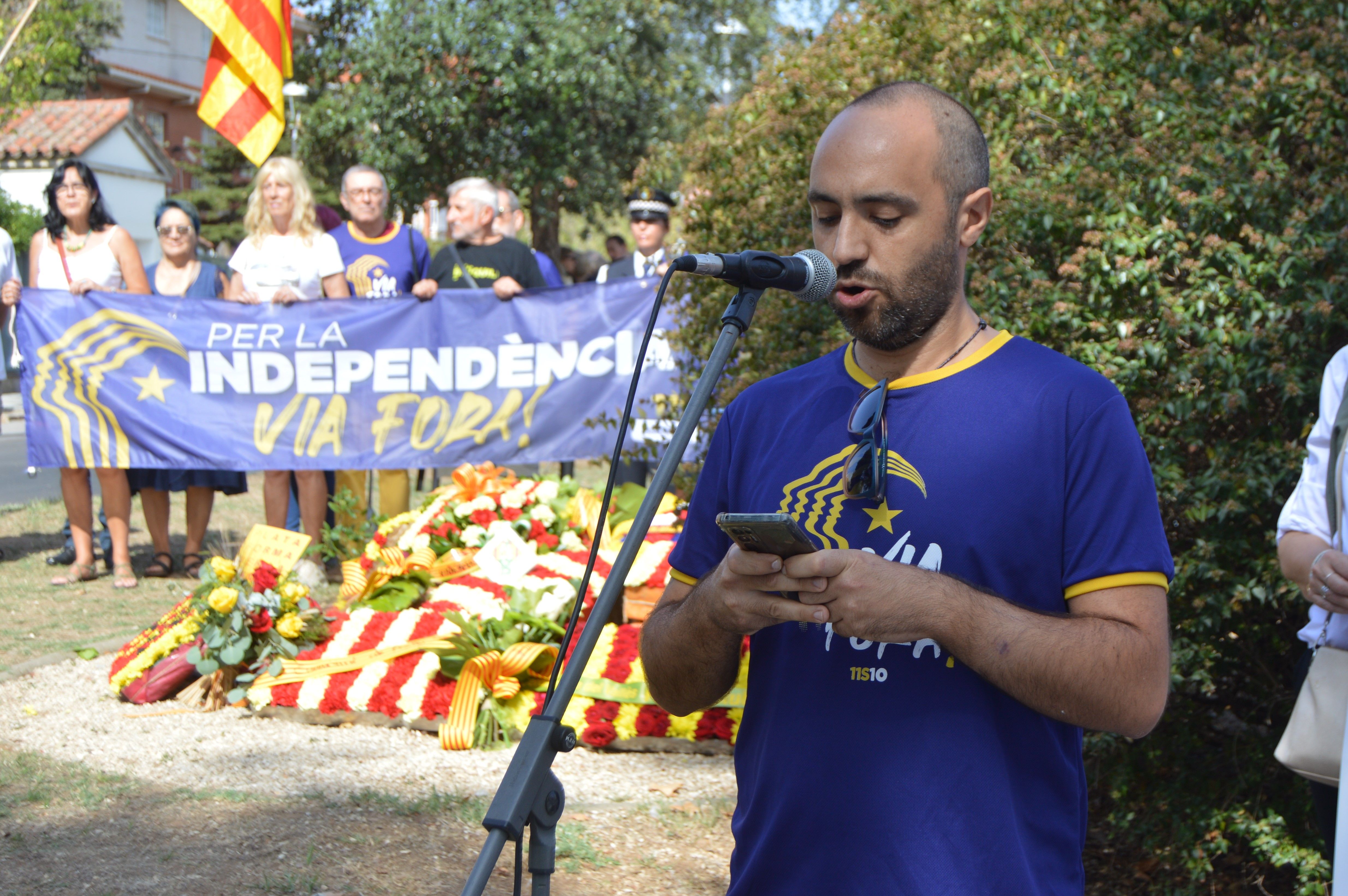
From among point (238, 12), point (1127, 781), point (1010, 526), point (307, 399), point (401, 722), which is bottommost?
point (401, 722)

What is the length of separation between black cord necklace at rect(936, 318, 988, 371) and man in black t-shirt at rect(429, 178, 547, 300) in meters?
6.12

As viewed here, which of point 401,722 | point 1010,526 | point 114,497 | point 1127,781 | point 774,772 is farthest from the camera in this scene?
point 114,497

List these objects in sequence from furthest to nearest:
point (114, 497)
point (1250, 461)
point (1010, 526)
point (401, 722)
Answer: point (114, 497)
point (401, 722)
point (1250, 461)
point (1010, 526)

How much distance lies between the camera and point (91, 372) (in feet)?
25.3

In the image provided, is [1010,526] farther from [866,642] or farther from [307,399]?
[307,399]

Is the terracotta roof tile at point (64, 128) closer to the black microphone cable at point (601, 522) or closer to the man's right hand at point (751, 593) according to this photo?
the black microphone cable at point (601, 522)

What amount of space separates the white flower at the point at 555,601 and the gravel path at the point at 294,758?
645mm

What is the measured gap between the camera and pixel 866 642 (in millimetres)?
1723

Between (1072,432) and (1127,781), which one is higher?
(1072,432)

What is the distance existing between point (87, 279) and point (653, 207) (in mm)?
3720

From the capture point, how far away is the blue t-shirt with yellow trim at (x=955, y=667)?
5.40 ft

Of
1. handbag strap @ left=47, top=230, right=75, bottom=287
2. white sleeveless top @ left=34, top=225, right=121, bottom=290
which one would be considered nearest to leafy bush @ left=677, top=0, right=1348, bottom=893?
white sleeveless top @ left=34, top=225, right=121, bottom=290

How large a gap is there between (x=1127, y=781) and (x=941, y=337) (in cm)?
265

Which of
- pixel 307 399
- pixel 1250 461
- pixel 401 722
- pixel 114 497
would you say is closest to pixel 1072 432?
pixel 1250 461
